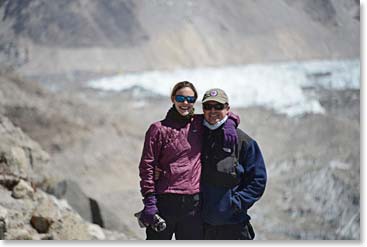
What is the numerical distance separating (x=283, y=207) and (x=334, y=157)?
25.4 inches

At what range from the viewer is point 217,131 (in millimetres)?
2158

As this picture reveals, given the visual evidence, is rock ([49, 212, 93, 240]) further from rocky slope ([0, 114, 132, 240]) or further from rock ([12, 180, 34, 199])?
rock ([12, 180, 34, 199])

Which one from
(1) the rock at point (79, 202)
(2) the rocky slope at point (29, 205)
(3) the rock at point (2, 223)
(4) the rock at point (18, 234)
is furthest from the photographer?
(1) the rock at point (79, 202)

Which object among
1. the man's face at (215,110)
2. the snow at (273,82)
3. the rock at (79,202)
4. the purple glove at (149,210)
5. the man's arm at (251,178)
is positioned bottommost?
the rock at (79,202)

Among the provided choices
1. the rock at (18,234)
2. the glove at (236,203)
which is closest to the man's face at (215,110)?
the glove at (236,203)

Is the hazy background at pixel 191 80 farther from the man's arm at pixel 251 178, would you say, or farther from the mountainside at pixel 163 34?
the man's arm at pixel 251 178

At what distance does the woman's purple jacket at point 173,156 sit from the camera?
2117 millimetres

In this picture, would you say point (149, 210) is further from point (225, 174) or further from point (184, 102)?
point (184, 102)

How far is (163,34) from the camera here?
254 inches

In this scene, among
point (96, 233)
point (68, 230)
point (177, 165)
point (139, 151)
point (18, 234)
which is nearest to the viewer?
point (177, 165)

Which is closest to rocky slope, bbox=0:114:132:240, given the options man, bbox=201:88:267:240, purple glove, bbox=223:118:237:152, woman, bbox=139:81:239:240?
woman, bbox=139:81:239:240

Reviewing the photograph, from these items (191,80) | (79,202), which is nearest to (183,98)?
(79,202)

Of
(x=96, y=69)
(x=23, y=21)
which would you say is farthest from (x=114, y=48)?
(x=23, y=21)

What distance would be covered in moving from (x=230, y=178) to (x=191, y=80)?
3.28m
